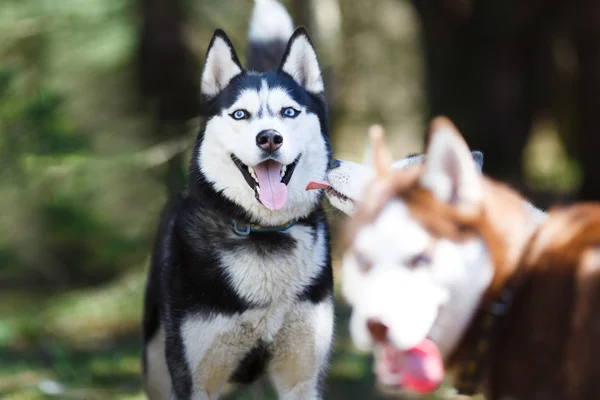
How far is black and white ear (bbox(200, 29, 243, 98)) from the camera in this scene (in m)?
3.84

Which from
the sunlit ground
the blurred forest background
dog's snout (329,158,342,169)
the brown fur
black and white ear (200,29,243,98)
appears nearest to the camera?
the brown fur

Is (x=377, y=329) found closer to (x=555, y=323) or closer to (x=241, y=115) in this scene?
(x=555, y=323)

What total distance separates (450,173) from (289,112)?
4.61ft

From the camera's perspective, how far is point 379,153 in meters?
2.67

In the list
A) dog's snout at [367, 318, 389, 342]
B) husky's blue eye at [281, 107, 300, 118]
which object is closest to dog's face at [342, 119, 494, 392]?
dog's snout at [367, 318, 389, 342]

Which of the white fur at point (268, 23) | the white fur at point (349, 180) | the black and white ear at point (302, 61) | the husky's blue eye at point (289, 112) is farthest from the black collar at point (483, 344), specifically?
the white fur at point (268, 23)

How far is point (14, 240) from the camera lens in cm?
823

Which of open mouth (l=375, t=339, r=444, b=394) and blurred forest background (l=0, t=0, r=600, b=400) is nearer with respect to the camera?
open mouth (l=375, t=339, r=444, b=394)

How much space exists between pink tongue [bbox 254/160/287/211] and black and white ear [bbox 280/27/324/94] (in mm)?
514

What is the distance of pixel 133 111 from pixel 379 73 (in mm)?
5412

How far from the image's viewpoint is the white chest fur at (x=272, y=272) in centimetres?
363

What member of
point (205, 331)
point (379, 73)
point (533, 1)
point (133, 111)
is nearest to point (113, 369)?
point (205, 331)

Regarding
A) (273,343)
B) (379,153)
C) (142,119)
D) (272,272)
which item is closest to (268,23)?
(272,272)

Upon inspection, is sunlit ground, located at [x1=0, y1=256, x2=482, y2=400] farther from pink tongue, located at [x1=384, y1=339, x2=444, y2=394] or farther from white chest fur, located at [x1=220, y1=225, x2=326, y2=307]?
pink tongue, located at [x1=384, y1=339, x2=444, y2=394]
